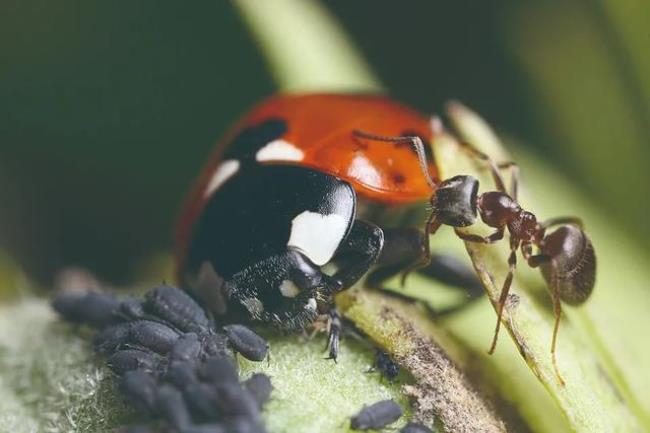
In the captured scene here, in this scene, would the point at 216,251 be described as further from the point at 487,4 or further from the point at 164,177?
the point at 487,4

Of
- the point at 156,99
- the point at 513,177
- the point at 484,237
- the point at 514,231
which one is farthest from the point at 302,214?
the point at 156,99

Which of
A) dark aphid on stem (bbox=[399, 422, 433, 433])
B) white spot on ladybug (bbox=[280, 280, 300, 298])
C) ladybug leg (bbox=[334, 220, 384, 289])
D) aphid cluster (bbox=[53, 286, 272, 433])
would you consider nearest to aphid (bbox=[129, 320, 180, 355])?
aphid cluster (bbox=[53, 286, 272, 433])

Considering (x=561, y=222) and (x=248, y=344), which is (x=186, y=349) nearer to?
(x=248, y=344)

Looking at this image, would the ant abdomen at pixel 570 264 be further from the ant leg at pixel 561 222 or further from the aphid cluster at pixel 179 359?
the aphid cluster at pixel 179 359

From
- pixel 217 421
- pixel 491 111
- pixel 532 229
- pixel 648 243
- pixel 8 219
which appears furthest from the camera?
pixel 491 111

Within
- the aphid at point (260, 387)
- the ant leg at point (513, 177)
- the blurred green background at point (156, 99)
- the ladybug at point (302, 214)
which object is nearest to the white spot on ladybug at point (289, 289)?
the ladybug at point (302, 214)

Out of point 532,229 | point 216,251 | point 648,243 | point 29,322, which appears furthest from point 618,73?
point 29,322
